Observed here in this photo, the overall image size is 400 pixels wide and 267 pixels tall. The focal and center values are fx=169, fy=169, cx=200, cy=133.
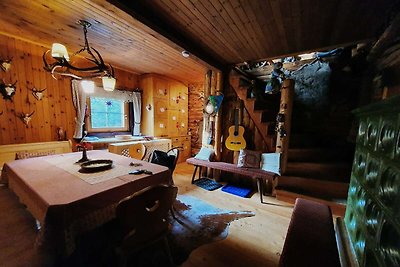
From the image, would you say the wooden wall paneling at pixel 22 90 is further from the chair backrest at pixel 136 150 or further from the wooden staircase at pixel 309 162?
the wooden staircase at pixel 309 162

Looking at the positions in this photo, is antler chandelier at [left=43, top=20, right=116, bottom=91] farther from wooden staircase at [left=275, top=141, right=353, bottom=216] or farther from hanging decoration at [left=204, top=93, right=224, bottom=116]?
wooden staircase at [left=275, top=141, right=353, bottom=216]

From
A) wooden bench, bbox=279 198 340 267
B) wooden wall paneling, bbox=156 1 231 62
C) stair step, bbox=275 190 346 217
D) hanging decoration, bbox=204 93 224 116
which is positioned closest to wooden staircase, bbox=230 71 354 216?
stair step, bbox=275 190 346 217

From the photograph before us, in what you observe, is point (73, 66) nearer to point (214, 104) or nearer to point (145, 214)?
point (145, 214)

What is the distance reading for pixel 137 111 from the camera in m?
4.47

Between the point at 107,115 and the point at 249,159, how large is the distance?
3.39m

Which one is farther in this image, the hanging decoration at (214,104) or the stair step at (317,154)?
the hanging decoration at (214,104)

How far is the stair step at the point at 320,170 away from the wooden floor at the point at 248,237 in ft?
1.99

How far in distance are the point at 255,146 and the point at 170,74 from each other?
290 cm

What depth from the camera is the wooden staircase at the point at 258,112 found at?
3.13 m

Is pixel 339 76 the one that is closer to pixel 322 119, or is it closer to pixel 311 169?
pixel 322 119

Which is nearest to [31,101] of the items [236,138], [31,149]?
[31,149]

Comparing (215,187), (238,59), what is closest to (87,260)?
(215,187)

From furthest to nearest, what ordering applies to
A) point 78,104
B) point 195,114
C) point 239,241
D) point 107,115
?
1. point 195,114
2. point 107,115
3. point 78,104
4. point 239,241

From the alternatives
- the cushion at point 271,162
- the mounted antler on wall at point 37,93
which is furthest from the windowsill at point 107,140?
the cushion at point 271,162
